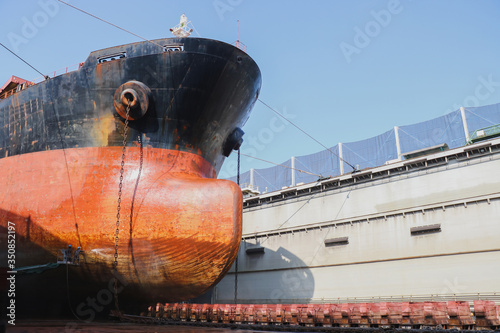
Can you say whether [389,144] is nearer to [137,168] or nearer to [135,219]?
[137,168]

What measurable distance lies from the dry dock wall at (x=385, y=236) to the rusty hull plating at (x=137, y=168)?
7757 mm

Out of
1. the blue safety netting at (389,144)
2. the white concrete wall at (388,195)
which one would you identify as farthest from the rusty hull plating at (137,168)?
the blue safety netting at (389,144)

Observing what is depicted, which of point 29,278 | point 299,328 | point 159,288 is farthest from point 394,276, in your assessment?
point 29,278

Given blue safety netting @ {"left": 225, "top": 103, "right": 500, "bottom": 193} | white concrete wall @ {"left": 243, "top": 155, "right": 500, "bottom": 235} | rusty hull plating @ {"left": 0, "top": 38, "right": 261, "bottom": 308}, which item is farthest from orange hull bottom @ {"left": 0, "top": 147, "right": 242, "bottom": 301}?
blue safety netting @ {"left": 225, "top": 103, "right": 500, "bottom": 193}

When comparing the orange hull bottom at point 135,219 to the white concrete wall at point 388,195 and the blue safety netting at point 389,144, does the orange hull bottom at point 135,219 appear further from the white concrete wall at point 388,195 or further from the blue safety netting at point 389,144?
the blue safety netting at point 389,144

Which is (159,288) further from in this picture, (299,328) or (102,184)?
(299,328)

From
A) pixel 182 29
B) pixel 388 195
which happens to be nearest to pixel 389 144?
pixel 388 195

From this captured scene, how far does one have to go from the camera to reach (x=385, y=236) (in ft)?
64.6

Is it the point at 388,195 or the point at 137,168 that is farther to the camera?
the point at 388,195

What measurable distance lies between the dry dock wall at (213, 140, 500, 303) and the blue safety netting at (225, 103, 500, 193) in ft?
21.0

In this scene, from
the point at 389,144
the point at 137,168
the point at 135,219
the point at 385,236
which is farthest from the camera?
the point at 389,144

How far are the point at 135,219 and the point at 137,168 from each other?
1.75m

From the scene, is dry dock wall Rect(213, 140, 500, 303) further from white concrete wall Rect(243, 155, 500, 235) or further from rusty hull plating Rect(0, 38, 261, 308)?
rusty hull plating Rect(0, 38, 261, 308)

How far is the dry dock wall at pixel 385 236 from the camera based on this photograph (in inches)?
666
